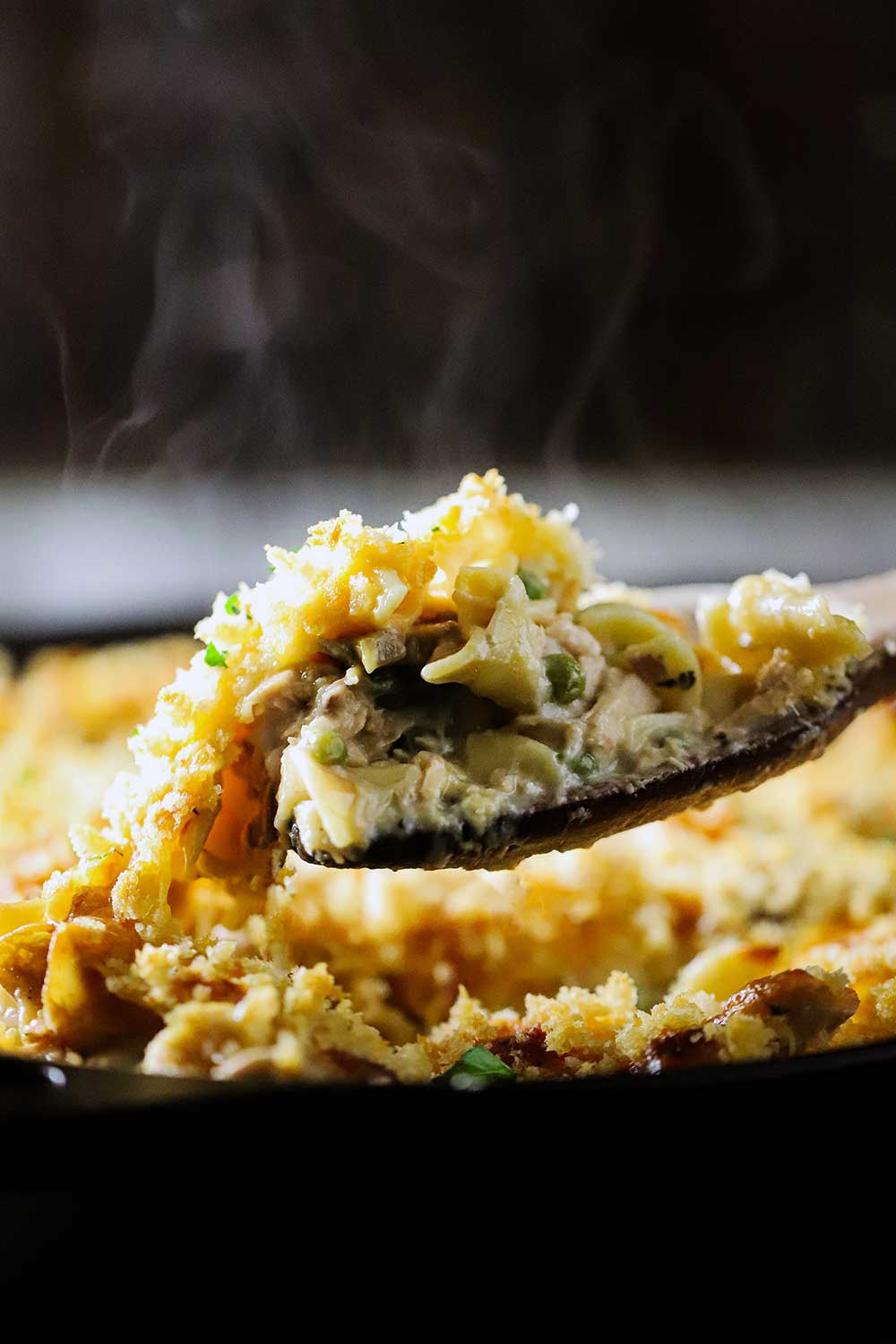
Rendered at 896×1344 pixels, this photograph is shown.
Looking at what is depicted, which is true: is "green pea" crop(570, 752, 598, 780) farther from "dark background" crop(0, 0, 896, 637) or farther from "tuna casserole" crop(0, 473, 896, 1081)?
"dark background" crop(0, 0, 896, 637)

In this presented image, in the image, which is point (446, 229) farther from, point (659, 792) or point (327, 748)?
point (327, 748)

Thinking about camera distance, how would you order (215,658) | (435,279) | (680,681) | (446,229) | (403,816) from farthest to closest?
(435,279)
(446,229)
(680,681)
(215,658)
(403,816)

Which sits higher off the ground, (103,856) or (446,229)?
(446,229)

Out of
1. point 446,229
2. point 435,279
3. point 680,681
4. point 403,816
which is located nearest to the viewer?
point 403,816

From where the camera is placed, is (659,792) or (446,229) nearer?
(659,792)

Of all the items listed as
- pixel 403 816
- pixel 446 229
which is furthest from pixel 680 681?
pixel 446 229

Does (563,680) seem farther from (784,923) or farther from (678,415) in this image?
(678,415)
